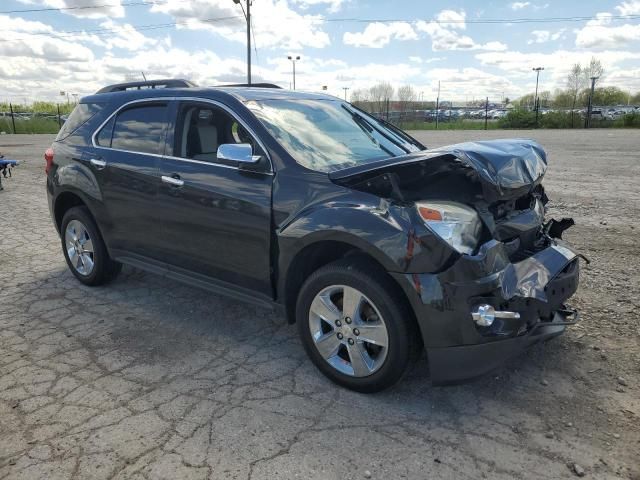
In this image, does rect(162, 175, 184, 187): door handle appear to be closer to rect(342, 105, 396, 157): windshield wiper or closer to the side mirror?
the side mirror

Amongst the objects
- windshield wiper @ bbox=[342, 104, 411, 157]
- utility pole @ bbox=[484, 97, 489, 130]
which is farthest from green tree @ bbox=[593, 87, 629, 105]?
windshield wiper @ bbox=[342, 104, 411, 157]

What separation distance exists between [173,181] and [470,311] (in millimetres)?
2406

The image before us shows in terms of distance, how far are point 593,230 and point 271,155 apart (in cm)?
486

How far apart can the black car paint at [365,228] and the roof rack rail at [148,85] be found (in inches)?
10.2

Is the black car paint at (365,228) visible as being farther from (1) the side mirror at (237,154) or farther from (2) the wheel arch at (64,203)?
(2) the wheel arch at (64,203)

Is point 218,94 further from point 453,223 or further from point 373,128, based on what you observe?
point 453,223

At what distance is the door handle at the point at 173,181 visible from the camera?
12.7 ft

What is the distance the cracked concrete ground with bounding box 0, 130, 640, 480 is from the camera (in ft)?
8.36

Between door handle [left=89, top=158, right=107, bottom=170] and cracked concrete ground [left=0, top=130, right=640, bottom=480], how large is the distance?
3.99 feet

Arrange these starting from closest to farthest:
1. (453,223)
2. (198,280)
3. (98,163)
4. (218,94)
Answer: (453,223) → (218,94) → (198,280) → (98,163)

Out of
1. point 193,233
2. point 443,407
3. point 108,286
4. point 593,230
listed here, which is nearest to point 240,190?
point 193,233

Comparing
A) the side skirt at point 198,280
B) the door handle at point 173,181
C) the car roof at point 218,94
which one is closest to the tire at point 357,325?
the side skirt at point 198,280

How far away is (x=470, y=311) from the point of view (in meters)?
2.68

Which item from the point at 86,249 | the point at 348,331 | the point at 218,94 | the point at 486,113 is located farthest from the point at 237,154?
the point at 486,113
